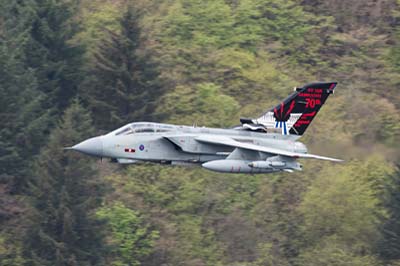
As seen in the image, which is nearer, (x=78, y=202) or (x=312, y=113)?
(x=312, y=113)

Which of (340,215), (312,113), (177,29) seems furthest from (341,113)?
(312,113)

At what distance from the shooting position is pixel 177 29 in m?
58.9

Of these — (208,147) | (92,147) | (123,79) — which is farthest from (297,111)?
(123,79)

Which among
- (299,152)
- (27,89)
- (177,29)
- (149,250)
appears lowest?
(149,250)

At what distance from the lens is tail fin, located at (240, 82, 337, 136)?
37938 millimetres

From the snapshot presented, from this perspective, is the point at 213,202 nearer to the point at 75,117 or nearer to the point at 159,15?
the point at 75,117

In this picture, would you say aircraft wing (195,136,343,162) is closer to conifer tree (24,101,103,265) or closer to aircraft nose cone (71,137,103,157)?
aircraft nose cone (71,137,103,157)

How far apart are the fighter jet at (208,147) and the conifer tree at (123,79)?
512 inches

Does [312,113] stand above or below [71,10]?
below

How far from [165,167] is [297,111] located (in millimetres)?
14026

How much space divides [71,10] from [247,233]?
12.4 metres

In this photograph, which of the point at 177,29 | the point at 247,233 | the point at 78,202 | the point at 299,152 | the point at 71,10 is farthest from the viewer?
the point at 177,29

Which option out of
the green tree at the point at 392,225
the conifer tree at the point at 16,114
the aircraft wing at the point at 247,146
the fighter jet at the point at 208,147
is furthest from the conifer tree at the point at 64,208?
the green tree at the point at 392,225

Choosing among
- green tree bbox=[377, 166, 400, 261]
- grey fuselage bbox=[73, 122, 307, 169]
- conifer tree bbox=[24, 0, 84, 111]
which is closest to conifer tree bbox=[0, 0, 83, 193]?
conifer tree bbox=[24, 0, 84, 111]
